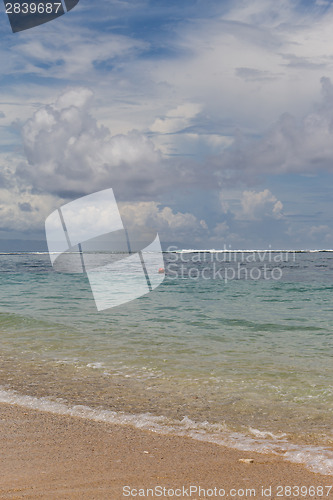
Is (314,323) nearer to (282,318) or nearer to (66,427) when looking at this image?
(282,318)

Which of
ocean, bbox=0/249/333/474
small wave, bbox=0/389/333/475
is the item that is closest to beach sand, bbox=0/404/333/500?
small wave, bbox=0/389/333/475

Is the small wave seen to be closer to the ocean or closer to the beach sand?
the ocean

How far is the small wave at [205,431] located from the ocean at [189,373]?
14 mm

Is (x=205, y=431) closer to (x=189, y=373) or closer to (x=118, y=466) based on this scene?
(x=118, y=466)

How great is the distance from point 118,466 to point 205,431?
5.09ft

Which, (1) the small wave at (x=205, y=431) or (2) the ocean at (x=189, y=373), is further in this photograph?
(2) the ocean at (x=189, y=373)

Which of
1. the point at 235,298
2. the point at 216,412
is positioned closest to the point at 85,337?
the point at 216,412

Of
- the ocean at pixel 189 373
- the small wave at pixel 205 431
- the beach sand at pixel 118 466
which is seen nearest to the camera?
the beach sand at pixel 118 466

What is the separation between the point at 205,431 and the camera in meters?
5.82

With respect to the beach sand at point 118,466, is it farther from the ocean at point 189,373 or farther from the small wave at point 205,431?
the ocean at point 189,373

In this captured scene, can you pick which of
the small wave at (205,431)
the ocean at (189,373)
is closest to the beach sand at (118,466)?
the small wave at (205,431)

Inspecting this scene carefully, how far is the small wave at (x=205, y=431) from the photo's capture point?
5000mm

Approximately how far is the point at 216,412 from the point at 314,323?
9.42 m

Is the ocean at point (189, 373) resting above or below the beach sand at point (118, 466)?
below
